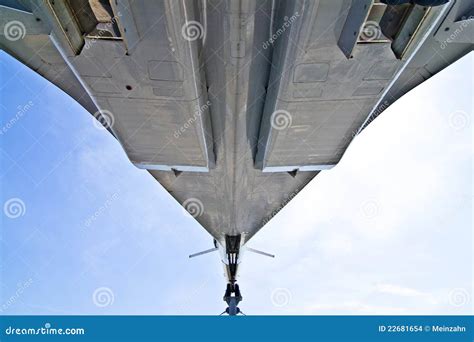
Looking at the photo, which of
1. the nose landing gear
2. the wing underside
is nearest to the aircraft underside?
the wing underside

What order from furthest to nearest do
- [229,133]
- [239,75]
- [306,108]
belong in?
[229,133]
[306,108]
[239,75]

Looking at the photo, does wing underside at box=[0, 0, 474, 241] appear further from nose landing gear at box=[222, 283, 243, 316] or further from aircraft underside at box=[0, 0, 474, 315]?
nose landing gear at box=[222, 283, 243, 316]

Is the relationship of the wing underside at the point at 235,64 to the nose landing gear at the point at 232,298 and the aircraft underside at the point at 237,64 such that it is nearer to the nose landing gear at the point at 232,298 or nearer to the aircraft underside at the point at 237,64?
the aircraft underside at the point at 237,64

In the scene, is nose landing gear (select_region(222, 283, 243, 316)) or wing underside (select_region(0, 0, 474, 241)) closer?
wing underside (select_region(0, 0, 474, 241))

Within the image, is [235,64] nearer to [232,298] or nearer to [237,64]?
[237,64]

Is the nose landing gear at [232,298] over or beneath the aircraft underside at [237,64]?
beneath

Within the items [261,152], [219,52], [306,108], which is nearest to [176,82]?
[219,52]

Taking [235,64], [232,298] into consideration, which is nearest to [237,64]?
[235,64]

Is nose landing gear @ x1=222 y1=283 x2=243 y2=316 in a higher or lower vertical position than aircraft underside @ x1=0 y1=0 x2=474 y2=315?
lower

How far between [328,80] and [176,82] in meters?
2.36

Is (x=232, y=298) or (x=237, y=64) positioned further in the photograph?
(x=232, y=298)

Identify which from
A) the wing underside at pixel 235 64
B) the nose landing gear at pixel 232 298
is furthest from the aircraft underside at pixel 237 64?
the nose landing gear at pixel 232 298

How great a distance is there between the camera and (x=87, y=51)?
541cm

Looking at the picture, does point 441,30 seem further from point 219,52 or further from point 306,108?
point 219,52
